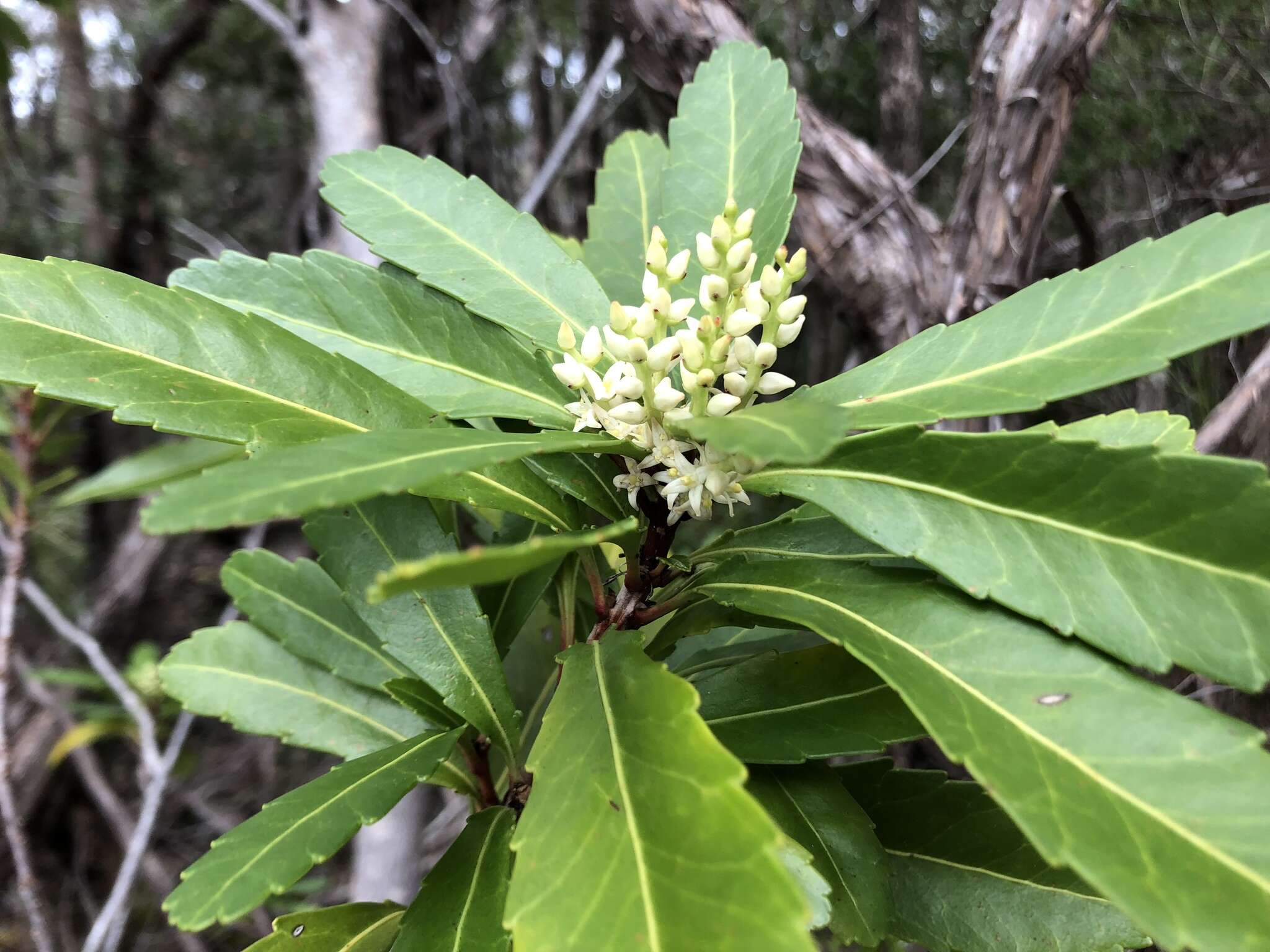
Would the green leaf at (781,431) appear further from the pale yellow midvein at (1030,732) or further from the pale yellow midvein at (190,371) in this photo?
the pale yellow midvein at (190,371)

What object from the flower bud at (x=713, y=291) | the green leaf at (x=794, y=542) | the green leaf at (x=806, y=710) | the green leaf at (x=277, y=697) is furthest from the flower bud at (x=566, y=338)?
the green leaf at (x=277, y=697)

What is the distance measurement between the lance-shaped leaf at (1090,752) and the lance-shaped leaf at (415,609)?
28 cm

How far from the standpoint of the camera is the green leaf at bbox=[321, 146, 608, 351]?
712mm

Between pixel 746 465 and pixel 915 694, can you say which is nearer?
pixel 915 694

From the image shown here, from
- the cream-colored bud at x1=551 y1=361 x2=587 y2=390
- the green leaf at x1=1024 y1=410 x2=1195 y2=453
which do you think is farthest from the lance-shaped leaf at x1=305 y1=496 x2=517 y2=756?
the green leaf at x1=1024 y1=410 x2=1195 y2=453

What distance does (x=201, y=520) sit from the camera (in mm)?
338

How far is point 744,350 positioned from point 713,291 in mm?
55

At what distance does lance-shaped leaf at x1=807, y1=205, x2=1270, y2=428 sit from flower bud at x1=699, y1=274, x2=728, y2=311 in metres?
0.14

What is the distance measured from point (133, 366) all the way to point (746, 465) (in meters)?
0.48

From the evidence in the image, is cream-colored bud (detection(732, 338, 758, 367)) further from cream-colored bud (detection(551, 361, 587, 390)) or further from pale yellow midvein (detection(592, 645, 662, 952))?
pale yellow midvein (detection(592, 645, 662, 952))

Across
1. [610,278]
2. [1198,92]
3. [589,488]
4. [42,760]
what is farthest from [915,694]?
[42,760]

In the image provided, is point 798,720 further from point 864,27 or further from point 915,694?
point 864,27

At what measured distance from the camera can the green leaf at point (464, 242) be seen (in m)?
0.71

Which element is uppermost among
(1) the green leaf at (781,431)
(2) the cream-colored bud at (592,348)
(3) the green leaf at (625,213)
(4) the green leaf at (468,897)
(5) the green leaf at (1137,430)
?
(3) the green leaf at (625,213)
